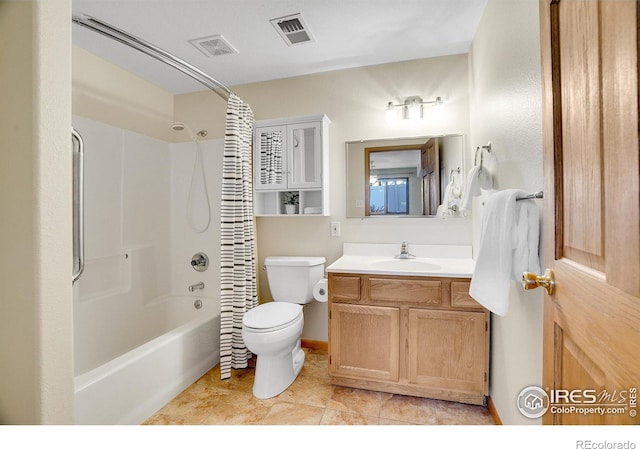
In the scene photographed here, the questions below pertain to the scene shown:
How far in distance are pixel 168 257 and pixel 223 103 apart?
1.58 m

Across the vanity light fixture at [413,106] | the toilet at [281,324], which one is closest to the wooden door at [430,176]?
the vanity light fixture at [413,106]

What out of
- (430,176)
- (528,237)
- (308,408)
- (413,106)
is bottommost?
(308,408)

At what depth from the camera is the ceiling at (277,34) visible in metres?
1.67

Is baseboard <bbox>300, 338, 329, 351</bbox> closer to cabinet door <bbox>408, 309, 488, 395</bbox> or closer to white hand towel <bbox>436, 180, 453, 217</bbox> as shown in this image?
cabinet door <bbox>408, 309, 488, 395</bbox>

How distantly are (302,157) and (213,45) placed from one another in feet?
3.32

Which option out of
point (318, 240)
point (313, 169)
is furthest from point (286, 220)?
point (313, 169)

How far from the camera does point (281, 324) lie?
1775 mm

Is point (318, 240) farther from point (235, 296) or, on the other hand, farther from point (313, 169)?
point (235, 296)

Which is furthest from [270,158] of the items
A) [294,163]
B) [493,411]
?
[493,411]

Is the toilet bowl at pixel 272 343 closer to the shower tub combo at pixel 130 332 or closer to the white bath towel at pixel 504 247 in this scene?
the shower tub combo at pixel 130 332

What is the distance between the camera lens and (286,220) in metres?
2.52

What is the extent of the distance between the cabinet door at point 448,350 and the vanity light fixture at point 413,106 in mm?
1470

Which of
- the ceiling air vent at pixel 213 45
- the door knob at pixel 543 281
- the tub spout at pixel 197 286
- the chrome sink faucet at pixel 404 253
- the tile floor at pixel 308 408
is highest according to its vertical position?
the ceiling air vent at pixel 213 45

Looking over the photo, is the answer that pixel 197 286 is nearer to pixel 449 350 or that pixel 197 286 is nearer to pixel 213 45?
pixel 213 45
